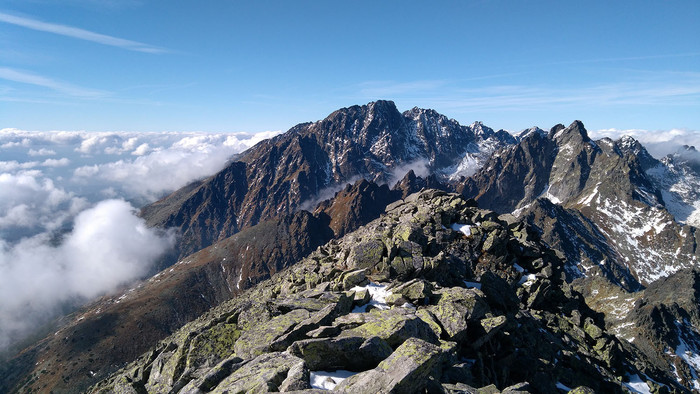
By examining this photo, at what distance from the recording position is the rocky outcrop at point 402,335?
15.1 meters

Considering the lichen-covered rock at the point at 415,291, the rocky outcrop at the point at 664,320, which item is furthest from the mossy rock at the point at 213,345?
the rocky outcrop at the point at 664,320

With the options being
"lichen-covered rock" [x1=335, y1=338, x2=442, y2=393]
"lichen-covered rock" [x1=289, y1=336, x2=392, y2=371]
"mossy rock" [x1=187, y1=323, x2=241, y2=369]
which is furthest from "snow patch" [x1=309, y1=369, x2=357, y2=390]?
"mossy rock" [x1=187, y1=323, x2=241, y2=369]

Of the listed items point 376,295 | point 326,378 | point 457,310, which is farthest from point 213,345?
point 457,310

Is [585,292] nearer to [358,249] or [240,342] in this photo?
[358,249]

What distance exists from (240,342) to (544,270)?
157ft

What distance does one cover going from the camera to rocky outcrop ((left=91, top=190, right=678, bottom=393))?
1505cm

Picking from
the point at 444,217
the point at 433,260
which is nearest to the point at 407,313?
the point at 433,260

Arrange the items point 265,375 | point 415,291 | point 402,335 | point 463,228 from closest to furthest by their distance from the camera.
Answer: point 265,375, point 402,335, point 415,291, point 463,228

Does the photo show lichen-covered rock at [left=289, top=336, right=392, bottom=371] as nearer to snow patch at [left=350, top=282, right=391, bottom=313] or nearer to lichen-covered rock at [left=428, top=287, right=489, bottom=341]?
snow patch at [left=350, top=282, right=391, bottom=313]

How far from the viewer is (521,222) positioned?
68.2 meters

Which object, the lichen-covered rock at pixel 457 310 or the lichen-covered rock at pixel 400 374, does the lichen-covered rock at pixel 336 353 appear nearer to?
the lichen-covered rock at pixel 400 374

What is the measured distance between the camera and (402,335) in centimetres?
1780

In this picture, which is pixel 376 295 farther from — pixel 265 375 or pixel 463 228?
pixel 463 228

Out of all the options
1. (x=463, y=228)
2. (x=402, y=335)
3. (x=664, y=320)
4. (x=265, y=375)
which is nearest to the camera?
(x=265, y=375)
